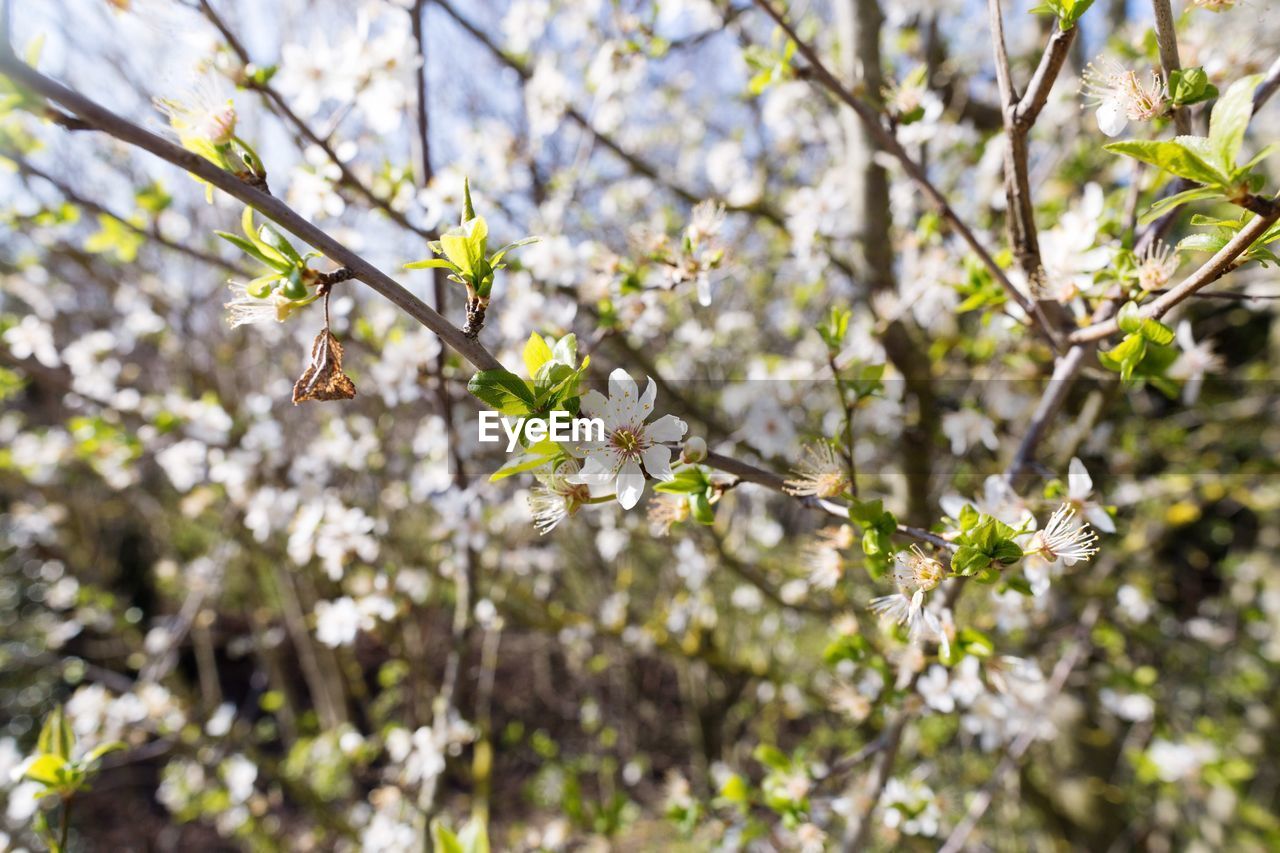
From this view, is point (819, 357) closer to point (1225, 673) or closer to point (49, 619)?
point (1225, 673)

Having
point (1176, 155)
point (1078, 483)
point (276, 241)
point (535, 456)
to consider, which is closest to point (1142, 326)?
point (1176, 155)

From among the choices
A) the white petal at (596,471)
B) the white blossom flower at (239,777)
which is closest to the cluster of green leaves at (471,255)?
the white petal at (596,471)

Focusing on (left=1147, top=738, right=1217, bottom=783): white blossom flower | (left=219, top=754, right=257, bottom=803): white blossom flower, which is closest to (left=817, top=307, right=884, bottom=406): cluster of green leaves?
(left=1147, top=738, right=1217, bottom=783): white blossom flower

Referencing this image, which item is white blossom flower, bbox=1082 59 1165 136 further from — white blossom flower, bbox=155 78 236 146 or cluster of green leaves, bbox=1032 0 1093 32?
white blossom flower, bbox=155 78 236 146

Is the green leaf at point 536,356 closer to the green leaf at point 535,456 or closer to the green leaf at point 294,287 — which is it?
the green leaf at point 535,456

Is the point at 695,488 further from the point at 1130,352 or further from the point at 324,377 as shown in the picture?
Answer: the point at 1130,352
